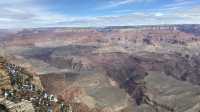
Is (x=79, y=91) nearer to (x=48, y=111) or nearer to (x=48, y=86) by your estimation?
(x=48, y=86)

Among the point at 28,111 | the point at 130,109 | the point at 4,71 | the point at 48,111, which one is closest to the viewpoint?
the point at 28,111

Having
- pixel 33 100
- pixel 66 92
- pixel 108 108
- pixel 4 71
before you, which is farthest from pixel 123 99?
pixel 33 100

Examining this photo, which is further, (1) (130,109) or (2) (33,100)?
(1) (130,109)

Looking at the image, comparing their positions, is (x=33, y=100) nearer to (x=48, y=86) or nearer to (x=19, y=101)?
(x=19, y=101)

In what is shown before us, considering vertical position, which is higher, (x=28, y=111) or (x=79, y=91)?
(x=28, y=111)

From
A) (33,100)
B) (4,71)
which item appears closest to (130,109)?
(4,71)

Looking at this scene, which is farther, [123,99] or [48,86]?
[123,99]

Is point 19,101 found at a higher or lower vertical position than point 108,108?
higher

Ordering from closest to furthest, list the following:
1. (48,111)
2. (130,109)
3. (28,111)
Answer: (28,111)
(48,111)
(130,109)

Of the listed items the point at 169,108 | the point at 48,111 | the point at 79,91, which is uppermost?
the point at 48,111
